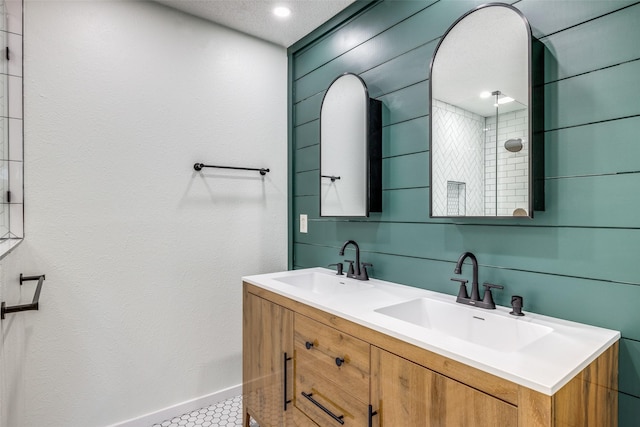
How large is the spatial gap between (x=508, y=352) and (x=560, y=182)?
23.3 inches

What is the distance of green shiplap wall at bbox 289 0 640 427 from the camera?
1.00 meters

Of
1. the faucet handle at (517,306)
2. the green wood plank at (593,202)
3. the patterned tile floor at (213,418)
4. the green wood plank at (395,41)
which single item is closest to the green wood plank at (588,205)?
the green wood plank at (593,202)

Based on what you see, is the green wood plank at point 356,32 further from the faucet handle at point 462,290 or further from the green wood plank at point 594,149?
→ the faucet handle at point 462,290

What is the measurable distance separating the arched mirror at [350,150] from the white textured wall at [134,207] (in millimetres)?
505

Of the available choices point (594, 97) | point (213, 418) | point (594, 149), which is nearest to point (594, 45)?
point (594, 97)

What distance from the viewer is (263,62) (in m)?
2.34

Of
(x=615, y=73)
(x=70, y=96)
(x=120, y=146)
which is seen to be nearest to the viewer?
(x=615, y=73)

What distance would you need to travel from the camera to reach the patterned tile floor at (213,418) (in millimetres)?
1914

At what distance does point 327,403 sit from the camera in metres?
1.26

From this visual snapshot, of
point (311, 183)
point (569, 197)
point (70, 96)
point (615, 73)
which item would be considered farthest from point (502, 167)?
point (70, 96)

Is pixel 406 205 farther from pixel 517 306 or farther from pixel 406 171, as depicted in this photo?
pixel 517 306

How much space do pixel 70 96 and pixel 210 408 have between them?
1924 millimetres

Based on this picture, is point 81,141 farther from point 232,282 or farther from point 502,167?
point 502,167

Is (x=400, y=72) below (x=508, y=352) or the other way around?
the other way around
